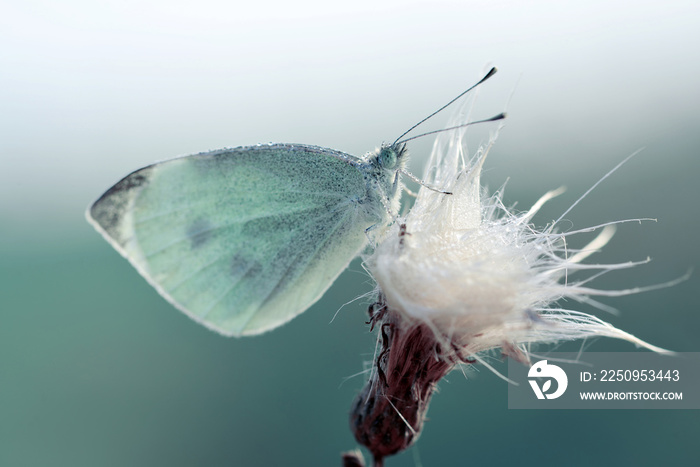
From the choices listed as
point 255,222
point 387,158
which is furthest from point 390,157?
point 255,222

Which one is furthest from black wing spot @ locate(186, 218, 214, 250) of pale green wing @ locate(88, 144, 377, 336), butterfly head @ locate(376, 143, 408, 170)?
butterfly head @ locate(376, 143, 408, 170)

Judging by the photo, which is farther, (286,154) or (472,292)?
(286,154)

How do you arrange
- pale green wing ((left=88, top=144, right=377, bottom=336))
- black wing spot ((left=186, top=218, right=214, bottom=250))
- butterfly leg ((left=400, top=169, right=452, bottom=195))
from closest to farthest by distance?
butterfly leg ((left=400, top=169, right=452, bottom=195)), pale green wing ((left=88, top=144, right=377, bottom=336)), black wing spot ((left=186, top=218, right=214, bottom=250))

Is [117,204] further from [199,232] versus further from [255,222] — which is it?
[255,222]

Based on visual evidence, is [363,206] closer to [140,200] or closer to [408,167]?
[408,167]

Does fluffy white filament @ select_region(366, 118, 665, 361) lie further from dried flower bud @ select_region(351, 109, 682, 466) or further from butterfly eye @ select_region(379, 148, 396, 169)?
butterfly eye @ select_region(379, 148, 396, 169)

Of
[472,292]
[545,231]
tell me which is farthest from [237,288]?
[545,231]
